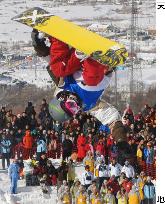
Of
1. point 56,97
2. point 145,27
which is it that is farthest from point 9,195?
point 145,27

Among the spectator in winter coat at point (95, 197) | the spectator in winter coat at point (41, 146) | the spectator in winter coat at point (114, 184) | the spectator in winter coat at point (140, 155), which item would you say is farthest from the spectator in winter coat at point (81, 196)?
the spectator in winter coat at point (41, 146)

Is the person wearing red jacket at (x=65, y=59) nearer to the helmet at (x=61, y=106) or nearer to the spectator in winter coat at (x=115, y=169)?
the helmet at (x=61, y=106)

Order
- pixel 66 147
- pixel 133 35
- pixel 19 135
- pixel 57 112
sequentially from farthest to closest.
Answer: pixel 133 35
pixel 19 135
pixel 66 147
pixel 57 112

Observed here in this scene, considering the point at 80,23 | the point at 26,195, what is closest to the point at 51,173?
the point at 26,195

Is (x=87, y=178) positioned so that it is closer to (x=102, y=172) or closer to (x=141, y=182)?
(x=102, y=172)

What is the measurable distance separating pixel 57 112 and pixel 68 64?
0.85 metres

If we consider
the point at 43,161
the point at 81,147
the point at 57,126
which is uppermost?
the point at 57,126

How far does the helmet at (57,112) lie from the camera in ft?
49.5

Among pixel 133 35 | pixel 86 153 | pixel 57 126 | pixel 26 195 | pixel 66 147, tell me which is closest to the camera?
pixel 26 195

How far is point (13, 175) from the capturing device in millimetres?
14547

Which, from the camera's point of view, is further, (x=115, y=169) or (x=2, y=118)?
(x=2, y=118)

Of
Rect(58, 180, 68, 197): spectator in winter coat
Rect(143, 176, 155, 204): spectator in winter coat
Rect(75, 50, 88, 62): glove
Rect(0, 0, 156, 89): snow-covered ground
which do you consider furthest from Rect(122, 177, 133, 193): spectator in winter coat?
Rect(0, 0, 156, 89): snow-covered ground

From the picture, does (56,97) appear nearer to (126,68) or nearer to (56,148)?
(56,148)

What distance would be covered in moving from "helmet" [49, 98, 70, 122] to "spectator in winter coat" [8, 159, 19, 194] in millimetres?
1149
